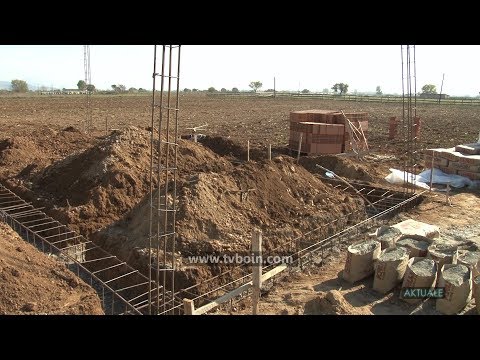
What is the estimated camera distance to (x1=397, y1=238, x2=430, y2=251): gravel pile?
8.46 m

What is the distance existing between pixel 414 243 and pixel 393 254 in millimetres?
965

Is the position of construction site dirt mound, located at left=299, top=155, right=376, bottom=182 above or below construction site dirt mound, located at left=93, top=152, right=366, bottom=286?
above

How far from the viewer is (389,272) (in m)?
7.65

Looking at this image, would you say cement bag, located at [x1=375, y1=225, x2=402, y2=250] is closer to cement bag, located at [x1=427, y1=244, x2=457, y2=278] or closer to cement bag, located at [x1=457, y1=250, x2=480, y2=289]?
cement bag, located at [x1=427, y1=244, x2=457, y2=278]

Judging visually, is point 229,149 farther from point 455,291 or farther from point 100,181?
point 455,291

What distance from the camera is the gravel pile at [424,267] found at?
7.40m

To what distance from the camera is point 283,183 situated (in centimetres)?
1152

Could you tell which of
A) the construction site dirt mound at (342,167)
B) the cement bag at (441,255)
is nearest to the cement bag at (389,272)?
the cement bag at (441,255)

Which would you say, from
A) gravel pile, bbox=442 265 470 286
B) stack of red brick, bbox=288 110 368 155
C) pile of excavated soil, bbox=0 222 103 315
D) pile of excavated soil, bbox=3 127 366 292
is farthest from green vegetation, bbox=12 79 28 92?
gravel pile, bbox=442 265 470 286

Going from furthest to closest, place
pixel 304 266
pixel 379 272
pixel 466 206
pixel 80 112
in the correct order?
pixel 80 112, pixel 466 206, pixel 304 266, pixel 379 272

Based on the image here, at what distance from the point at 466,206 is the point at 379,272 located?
681cm

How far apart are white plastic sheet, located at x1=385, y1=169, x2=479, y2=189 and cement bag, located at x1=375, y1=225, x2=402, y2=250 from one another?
604 centimetres
